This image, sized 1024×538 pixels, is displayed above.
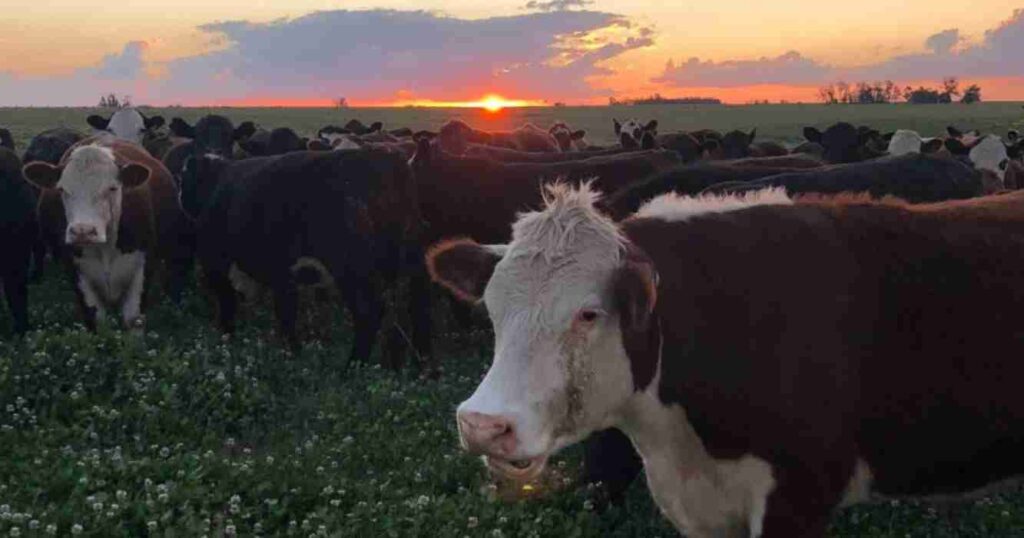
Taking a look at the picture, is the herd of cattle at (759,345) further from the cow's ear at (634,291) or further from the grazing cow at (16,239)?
the grazing cow at (16,239)

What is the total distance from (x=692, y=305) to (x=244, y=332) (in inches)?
341

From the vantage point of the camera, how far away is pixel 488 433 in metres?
4.38

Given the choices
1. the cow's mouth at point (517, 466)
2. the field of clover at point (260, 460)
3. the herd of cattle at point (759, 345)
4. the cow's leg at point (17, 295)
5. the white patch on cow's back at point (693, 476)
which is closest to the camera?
the cow's mouth at point (517, 466)

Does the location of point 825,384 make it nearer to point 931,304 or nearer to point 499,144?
point 931,304

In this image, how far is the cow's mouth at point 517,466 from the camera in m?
4.52

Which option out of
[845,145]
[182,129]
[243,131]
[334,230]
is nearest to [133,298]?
[334,230]

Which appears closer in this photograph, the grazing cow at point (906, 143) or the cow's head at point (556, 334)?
the cow's head at point (556, 334)

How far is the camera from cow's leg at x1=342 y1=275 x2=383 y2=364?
11.2 m

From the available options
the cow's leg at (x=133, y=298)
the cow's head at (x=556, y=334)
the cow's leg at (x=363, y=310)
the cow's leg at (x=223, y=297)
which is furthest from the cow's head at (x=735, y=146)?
the cow's head at (x=556, y=334)

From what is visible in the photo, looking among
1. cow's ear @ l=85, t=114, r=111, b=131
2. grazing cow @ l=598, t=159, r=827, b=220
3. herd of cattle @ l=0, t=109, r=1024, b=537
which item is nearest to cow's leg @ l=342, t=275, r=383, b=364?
grazing cow @ l=598, t=159, r=827, b=220

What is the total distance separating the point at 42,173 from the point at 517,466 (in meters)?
9.53

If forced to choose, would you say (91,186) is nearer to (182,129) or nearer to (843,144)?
(182,129)

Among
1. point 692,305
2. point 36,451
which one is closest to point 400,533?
point 692,305

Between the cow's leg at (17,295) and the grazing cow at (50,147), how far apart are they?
5.41 m
